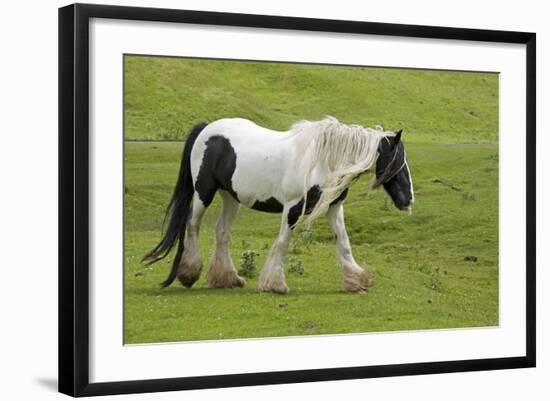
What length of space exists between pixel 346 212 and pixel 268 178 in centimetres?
74

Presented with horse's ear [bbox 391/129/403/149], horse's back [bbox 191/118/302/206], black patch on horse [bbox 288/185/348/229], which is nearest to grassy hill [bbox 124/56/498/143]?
horse's back [bbox 191/118/302/206]

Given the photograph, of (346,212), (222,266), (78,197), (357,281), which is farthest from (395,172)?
(78,197)

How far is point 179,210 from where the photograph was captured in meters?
9.81

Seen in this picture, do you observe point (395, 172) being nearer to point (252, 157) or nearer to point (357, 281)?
point (357, 281)

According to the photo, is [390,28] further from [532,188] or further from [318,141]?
[532,188]

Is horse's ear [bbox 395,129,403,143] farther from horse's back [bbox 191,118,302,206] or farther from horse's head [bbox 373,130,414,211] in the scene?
horse's back [bbox 191,118,302,206]

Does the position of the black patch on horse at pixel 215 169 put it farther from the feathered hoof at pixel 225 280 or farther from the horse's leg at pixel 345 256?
the horse's leg at pixel 345 256

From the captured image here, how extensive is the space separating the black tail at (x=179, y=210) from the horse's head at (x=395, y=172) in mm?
1531

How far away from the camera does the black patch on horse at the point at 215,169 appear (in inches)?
392

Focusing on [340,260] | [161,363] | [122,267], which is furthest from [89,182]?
[340,260]

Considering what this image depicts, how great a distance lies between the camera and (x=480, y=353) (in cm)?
1062

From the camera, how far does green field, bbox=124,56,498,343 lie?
31.0 feet

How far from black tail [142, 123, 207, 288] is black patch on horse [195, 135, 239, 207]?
0.11 metres

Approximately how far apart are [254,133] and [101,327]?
205cm
